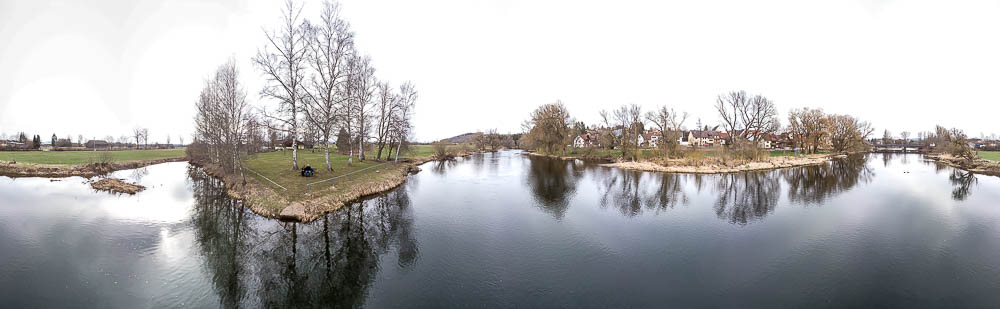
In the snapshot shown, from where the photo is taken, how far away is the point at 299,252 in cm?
1073

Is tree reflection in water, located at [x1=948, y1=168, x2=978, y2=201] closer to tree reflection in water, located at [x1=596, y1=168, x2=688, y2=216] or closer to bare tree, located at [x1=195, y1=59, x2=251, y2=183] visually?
tree reflection in water, located at [x1=596, y1=168, x2=688, y2=216]

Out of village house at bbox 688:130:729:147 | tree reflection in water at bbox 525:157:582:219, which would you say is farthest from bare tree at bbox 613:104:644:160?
village house at bbox 688:130:729:147

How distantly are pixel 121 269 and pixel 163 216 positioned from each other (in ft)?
26.4

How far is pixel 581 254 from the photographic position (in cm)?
1063

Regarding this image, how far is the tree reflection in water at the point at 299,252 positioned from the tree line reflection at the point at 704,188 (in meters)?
8.61

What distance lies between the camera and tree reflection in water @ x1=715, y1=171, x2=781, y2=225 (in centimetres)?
1589

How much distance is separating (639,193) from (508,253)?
1485cm

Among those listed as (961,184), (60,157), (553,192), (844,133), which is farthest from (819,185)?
(60,157)

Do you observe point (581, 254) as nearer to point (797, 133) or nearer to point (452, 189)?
point (452, 189)

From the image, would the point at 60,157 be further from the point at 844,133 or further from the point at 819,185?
the point at 844,133

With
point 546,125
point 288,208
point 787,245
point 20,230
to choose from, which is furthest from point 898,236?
point 546,125

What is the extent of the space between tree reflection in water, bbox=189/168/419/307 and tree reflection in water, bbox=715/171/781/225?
15.7 meters

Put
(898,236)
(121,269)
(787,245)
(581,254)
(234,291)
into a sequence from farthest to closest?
(898,236) < (787,245) < (581,254) < (121,269) < (234,291)

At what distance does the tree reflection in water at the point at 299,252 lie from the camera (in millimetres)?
7973
